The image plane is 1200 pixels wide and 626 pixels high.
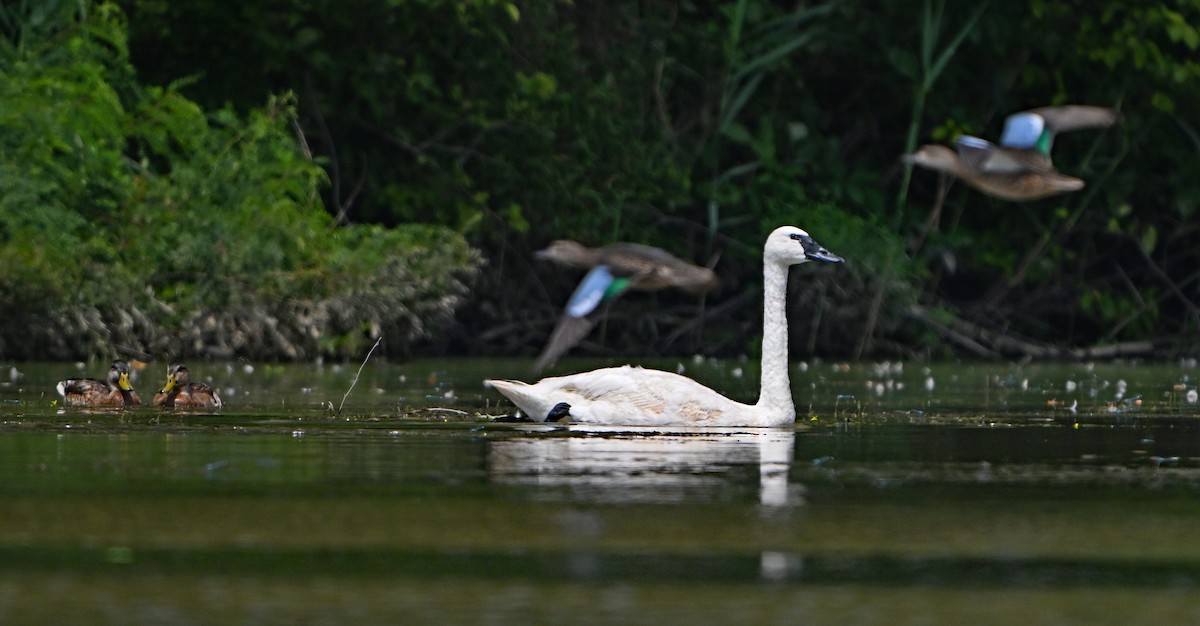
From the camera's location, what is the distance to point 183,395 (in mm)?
13203

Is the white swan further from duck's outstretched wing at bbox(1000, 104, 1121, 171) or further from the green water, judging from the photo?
duck's outstretched wing at bbox(1000, 104, 1121, 171)

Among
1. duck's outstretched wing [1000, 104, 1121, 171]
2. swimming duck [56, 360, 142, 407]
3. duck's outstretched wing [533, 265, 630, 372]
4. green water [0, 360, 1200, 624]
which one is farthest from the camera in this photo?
duck's outstretched wing [1000, 104, 1121, 171]

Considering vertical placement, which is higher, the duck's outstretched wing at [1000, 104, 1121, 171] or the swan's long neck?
the duck's outstretched wing at [1000, 104, 1121, 171]

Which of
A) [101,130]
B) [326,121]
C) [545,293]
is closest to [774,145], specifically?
[545,293]

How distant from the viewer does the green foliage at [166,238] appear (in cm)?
1898

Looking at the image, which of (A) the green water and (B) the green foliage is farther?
(B) the green foliage

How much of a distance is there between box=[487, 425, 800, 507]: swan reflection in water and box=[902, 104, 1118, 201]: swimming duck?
19.2ft

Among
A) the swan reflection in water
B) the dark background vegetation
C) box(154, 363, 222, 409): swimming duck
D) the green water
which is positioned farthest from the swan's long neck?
the dark background vegetation

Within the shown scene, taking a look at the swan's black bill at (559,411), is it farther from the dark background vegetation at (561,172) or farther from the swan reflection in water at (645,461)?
the dark background vegetation at (561,172)

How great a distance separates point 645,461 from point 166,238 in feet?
36.6

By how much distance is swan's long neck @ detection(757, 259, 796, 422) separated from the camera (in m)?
12.2

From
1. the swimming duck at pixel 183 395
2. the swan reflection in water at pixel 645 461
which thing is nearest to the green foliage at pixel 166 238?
the swimming duck at pixel 183 395

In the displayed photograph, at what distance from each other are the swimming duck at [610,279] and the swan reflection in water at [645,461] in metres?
0.66

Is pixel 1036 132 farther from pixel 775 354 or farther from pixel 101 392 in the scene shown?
pixel 101 392
